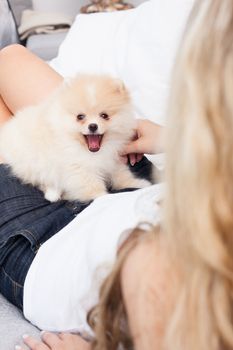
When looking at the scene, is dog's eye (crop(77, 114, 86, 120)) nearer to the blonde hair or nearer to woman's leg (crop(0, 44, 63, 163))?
woman's leg (crop(0, 44, 63, 163))

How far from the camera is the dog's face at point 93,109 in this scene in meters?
1.07

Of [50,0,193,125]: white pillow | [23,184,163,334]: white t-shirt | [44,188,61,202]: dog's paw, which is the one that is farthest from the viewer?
[50,0,193,125]: white pillow

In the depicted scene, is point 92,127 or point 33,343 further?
point 92,127

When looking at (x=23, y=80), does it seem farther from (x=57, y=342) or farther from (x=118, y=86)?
(x=57, y=342)

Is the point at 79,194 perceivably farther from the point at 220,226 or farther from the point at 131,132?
the point at 220,226

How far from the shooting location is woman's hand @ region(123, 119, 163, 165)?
3.63ft

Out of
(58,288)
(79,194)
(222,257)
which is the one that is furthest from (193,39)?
(79,194)

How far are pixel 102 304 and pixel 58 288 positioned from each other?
17 cm

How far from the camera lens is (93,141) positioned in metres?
1.12

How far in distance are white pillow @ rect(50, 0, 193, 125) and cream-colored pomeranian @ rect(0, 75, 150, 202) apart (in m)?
0.18

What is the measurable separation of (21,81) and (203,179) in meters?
0.96

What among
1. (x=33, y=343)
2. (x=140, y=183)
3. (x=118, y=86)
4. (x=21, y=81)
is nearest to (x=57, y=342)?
(x=33, y=343)

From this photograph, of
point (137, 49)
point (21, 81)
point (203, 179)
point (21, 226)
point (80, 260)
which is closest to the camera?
point (203, 179)

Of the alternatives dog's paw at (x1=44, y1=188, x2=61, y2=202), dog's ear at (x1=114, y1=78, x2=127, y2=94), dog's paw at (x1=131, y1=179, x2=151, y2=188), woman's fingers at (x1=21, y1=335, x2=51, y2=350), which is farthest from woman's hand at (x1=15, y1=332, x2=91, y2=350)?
dog's ear at (x1=114, y1=78, x2=127, y2=94)
